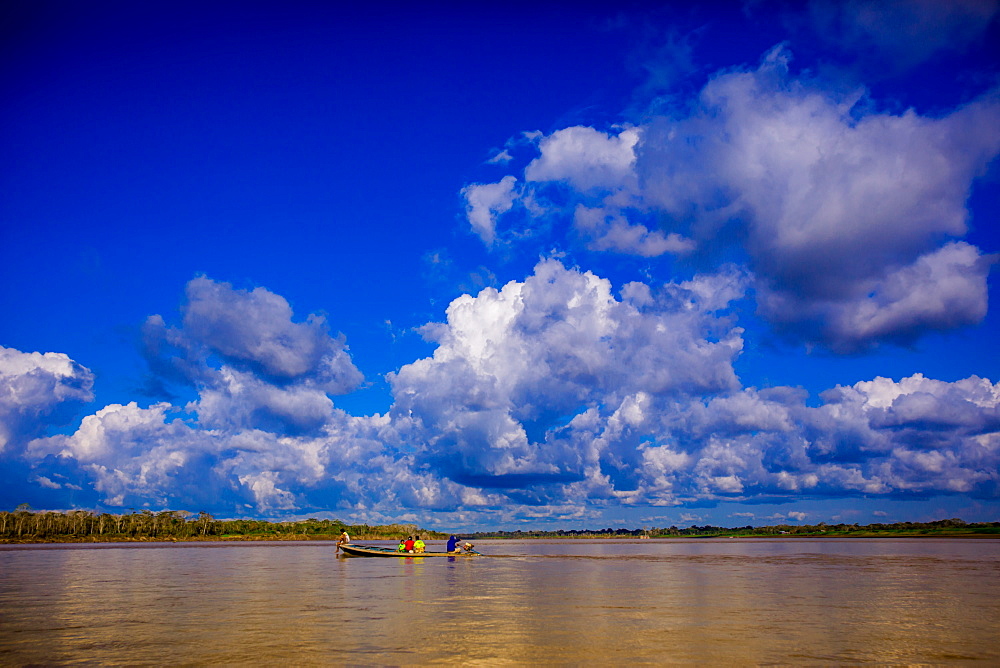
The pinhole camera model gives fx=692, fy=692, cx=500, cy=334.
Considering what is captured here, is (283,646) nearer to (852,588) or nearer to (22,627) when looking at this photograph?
(22,627)

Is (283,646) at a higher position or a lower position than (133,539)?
higher

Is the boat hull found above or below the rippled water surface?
below

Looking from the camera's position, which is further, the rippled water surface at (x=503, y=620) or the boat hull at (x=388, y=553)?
the boat hull at (x=388, y=553)

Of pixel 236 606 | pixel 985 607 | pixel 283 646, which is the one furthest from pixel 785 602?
pixel 236 606

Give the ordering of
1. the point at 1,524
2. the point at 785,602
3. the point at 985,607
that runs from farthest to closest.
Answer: the point at 1,524 < the point at 785,602 < the point at 985,607

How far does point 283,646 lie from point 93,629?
9.81 meters

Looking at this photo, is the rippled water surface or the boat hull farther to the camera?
the boat hull

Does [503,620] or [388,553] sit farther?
[388,553]

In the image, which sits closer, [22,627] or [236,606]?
[22,627]

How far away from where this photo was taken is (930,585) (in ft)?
151

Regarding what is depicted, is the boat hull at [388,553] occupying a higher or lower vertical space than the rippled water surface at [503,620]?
lower

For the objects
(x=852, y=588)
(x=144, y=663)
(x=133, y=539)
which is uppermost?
(x=144, y=663)

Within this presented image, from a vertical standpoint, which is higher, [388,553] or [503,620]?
[503,620]

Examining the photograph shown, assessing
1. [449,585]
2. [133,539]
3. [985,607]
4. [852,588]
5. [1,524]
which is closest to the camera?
[985,607]
